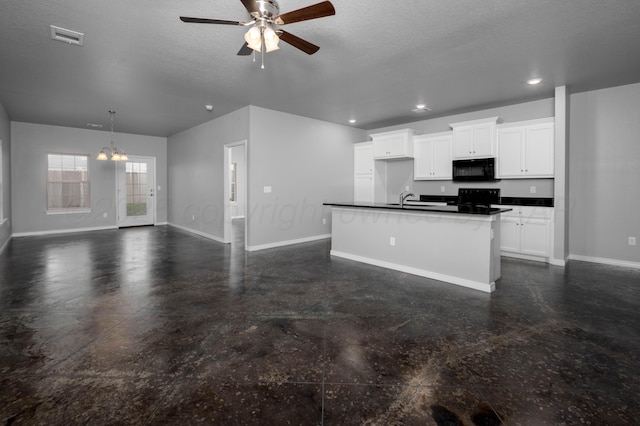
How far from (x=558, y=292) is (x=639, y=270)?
2.14 metres

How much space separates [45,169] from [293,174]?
21.2ft

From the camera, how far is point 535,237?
5105mm

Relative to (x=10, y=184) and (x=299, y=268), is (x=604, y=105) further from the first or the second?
(x=10, y=184)

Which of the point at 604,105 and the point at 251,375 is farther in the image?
the point at 604,105

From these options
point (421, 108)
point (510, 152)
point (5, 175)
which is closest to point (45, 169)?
point (5, 175)

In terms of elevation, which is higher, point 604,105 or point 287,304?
point 604,105

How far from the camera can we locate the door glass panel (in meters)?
9.07

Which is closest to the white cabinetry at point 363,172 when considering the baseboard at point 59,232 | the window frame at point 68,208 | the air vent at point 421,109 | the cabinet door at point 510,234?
the air vent at point 421,109

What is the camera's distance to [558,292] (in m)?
3.62

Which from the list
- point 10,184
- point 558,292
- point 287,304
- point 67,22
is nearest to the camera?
point 67,22

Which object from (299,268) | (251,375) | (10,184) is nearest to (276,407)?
(251,375)

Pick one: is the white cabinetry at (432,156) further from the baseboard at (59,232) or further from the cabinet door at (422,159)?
the baseboard at (59,232)

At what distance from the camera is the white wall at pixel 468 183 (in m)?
5.46

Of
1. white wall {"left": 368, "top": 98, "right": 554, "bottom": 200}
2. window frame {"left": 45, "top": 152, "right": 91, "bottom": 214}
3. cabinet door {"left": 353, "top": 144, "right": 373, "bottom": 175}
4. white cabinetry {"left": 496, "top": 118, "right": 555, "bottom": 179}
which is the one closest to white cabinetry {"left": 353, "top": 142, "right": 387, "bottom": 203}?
cabinet door {"left": 353, "top": 144, "right": 373, "bottom": 175}
